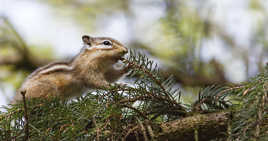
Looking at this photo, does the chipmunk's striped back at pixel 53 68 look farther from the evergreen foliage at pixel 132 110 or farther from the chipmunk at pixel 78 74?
the evergreen foliage at pixel 132 110

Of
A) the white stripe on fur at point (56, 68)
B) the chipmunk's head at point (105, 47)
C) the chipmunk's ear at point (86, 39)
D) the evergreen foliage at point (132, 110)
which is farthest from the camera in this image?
the chipmunk's ear at point (86, 39)

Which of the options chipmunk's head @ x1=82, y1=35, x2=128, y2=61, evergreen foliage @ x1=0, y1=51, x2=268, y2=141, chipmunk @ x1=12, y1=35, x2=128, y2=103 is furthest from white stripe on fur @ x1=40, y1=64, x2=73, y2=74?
evergreen foliage @ x1=0, y1=51, x2=268, y2=141

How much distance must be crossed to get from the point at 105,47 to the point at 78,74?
347mm

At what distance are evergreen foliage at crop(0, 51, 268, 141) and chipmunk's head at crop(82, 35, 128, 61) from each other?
110cm

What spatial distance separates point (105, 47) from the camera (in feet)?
9.77

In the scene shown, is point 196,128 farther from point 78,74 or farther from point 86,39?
point 86,39

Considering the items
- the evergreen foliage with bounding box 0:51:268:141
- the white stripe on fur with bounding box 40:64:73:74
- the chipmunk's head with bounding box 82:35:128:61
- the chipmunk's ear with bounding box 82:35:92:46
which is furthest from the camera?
the chipmunk's ear with bounding box 82:35:92:46

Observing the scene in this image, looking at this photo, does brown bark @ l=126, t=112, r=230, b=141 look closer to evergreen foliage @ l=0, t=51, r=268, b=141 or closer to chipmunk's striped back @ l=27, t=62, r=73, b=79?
evergreen foliage @ l=0, t=51, r=268, b=141

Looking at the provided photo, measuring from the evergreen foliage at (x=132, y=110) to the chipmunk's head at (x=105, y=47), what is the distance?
110 cm

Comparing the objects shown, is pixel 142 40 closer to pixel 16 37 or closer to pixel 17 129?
pixel 16 37

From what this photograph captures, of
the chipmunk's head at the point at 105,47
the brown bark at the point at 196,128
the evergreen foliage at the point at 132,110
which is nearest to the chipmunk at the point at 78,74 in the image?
the chipmunk's head at the point at 105,47

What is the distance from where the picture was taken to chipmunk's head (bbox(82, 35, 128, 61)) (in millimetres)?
2733

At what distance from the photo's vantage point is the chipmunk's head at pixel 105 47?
273 cm

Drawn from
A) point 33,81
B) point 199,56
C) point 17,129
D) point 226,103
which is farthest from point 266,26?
point 17,129
